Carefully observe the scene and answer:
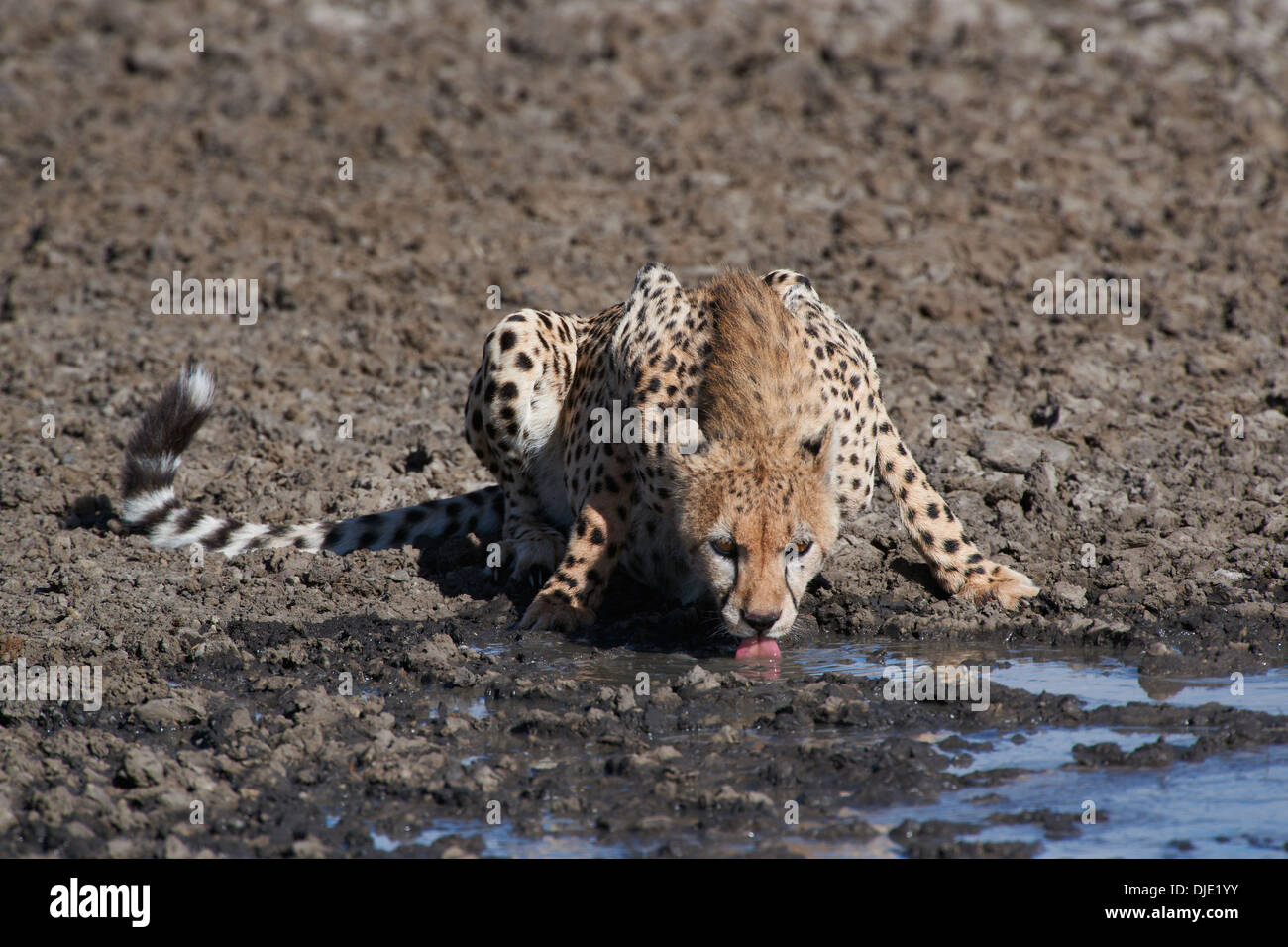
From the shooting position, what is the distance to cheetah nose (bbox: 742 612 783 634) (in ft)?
17.1

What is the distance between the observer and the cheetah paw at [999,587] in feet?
19.8

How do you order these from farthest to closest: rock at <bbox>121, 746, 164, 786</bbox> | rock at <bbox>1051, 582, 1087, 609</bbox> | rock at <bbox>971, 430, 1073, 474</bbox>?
rock at <bbox>971, 430, 1073, 474</bbox>, rock at <bbox>1051, 582, 1087, 609</bbox>, rock at <bbox>121, 746, 164, 786</bbox>

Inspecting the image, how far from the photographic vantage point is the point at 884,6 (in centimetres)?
1374

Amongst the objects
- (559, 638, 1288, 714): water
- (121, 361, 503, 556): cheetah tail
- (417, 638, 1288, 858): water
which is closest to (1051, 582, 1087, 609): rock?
(559, 638, 1288, 714): water

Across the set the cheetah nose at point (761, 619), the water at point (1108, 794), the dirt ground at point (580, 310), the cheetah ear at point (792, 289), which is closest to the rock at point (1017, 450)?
the dirt ground at point (580, 310)

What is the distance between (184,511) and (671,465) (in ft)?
8.63

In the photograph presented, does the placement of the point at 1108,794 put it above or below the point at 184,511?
below

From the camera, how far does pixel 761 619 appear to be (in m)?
5.21

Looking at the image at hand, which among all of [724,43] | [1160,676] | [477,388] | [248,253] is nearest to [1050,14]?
[724,43]

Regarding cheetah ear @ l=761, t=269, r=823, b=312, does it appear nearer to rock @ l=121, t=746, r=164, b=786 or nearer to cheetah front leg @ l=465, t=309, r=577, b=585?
cheetah front leg @ l=465, t=309, r=577, b=585

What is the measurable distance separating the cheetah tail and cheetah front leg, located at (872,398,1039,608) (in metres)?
2.41

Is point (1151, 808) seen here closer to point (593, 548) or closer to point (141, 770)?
point (593, 548)

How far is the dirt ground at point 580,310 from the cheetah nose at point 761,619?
25cm

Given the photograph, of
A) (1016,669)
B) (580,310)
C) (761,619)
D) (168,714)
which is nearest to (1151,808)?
(1016,669)
